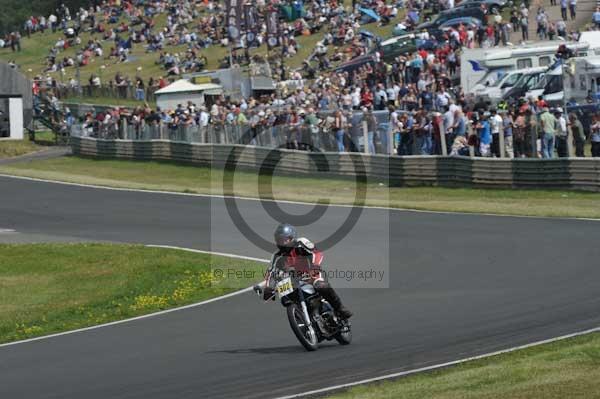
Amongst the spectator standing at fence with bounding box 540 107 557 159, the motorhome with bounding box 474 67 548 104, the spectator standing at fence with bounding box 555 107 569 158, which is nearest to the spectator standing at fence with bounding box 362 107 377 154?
the motorhome with bounding box 474 67 548 104

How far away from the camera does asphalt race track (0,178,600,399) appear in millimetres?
11609

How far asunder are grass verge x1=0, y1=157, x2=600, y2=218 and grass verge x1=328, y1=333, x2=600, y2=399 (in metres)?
12.6

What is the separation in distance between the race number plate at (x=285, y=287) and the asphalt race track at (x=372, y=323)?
636 mm

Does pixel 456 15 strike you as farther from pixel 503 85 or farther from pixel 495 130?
pixel 495 130

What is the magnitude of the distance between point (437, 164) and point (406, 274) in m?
12.9

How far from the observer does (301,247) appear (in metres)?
13.1

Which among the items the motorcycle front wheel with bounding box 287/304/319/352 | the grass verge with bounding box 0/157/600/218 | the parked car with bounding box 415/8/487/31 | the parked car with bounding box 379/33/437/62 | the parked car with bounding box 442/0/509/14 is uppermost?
the parked car with bounding box 442/0/509/14

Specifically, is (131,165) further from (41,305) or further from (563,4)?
(41,305)

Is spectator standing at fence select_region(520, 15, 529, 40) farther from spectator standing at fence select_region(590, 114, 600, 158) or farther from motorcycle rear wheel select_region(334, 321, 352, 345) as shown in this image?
motorcycle rear wheel select_region(334, 321, 352, 345)

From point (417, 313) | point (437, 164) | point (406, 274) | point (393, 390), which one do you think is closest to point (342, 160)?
point (437, 164)

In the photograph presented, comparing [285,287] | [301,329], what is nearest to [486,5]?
[285,287]

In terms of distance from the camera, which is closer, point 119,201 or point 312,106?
point 119,201

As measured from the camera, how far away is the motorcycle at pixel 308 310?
12.8 meters

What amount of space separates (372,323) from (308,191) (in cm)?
1754
